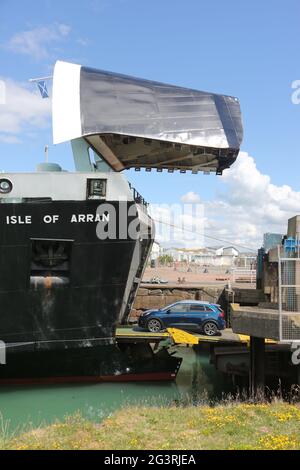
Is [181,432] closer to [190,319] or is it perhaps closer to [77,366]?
[77,366]

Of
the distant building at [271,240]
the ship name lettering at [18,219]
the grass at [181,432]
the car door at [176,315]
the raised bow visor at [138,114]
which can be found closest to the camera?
the grass at [181,432]

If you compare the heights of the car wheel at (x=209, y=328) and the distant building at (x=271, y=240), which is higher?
the distant building at (x=271, y=240)

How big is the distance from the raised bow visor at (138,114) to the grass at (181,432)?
7.26m

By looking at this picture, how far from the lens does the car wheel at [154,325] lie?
17.3m

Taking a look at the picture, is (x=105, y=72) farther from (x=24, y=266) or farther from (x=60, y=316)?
(x=60, y=316)

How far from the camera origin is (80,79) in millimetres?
13352

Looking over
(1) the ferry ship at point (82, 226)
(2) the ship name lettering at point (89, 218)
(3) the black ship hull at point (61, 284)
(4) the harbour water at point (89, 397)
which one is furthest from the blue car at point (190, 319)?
(2) the ship name lettering at point (89, 218)

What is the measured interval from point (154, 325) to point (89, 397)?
15.9 ft

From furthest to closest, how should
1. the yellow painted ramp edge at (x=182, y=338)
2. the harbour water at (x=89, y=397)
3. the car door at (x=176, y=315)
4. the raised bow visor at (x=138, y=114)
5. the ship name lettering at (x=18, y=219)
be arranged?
the car door at (x=176, y=315) → the yellow painted ramp edge at (x=182, y=338) → the raised bow visor at (x=138, y=114) → the ship name lettering at (x=18, y=219) → the harbour water at (x=89, y=397)

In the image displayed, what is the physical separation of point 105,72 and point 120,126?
235 centimetres

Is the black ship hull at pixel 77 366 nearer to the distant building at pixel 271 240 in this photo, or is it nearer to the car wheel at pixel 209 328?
the car wheel at pixel 209 328

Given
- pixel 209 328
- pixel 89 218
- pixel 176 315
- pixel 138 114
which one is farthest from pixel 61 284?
pixel 209 328

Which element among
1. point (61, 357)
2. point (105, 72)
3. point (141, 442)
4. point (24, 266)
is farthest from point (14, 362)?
point (105, 72)

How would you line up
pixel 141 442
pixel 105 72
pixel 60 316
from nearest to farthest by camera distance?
pixel 141 442 < pixel 60 316 < pixel 105 72
